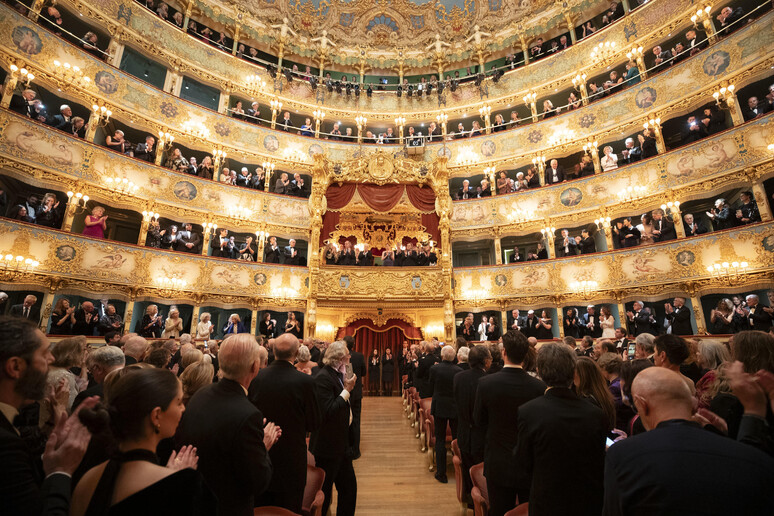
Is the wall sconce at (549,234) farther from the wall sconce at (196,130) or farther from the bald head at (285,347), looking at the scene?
the wall sconce at (196,130)

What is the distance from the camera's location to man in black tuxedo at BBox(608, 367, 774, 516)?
112cm

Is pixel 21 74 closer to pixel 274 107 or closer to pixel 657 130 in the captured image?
pixel 274 107

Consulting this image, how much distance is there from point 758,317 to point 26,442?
11960 mm

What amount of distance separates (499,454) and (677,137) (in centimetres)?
1550

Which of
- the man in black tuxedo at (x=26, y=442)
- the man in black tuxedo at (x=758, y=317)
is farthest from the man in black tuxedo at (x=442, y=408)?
the man in black tuxedo at (x=758, y=317)

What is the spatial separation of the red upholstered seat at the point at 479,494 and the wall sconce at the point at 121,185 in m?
13.1

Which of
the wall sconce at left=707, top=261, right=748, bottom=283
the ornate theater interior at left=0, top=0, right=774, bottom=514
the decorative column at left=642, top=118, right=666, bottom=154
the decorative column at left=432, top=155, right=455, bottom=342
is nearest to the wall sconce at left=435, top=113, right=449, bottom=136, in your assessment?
the ornate theater interior at left=0, top=0, right=774, bottom=514

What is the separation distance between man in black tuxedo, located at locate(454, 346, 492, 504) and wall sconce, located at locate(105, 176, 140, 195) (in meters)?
12.4

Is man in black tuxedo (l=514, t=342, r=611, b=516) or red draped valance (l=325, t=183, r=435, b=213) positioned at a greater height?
red draped valance (l=325, t=183, r=435, b=213)

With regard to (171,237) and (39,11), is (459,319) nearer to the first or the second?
(171,237)

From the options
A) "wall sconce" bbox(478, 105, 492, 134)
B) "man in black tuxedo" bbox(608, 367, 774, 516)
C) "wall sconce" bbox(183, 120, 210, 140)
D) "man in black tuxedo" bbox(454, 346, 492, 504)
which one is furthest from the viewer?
"wall sconce" bbox(478, 105, 492, 134)

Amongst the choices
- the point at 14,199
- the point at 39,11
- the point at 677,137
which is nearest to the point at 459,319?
the point at 677,137

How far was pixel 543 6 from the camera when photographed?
16.8 m

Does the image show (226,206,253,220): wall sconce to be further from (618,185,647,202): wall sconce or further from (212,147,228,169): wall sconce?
(618,185,647,202): wall sconce
